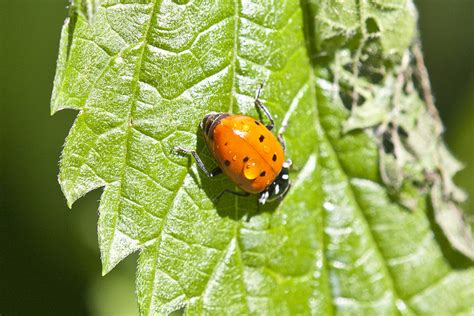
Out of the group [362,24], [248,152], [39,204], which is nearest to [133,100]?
[248,152]

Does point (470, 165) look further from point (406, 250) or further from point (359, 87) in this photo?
point (359, 87)

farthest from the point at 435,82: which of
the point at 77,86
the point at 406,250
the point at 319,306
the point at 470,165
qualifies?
the point at 77,86

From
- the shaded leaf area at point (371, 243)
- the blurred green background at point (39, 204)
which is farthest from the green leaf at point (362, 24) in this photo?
the blurred green background at point (39, 204)

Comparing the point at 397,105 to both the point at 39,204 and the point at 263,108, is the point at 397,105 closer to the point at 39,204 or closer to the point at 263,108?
the point at 263,108

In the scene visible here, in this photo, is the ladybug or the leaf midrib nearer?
the leaf midrib

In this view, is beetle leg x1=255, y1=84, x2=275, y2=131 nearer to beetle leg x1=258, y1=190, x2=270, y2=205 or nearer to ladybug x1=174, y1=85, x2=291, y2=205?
ladybug x1=174, y1=85, x2=291, y2=205

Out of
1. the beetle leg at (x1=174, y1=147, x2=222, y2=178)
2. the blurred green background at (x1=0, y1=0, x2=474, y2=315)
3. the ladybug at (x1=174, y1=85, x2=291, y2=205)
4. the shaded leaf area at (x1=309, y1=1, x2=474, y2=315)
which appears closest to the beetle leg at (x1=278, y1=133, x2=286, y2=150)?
the ladybug at (x1=174, y1=85, x2=291, y2=205)

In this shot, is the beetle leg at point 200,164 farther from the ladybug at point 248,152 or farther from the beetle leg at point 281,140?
the beetle leg at point 281,140
